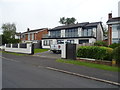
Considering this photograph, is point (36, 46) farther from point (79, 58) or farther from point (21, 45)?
point (79, 58)

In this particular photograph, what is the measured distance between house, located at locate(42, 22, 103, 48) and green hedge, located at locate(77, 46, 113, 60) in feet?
42.6

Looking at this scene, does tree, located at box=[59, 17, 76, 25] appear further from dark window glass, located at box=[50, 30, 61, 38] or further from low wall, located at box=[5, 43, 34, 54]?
low wall, located at box=[5, 43, 34, 54]

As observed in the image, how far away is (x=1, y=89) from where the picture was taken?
16.9 feet

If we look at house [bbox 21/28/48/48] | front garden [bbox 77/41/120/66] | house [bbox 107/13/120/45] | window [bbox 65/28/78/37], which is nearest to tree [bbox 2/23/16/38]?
house [bbox 21/28/48/48]

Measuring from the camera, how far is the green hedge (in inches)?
459

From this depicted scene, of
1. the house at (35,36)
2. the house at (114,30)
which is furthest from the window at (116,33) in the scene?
the house at (35,36)

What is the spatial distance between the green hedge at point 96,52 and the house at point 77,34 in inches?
511

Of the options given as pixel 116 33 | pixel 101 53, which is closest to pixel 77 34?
pixel 116 33

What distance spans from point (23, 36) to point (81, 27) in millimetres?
26615

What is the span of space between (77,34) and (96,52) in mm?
16705

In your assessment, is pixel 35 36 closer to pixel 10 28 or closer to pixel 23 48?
pixel 23 48

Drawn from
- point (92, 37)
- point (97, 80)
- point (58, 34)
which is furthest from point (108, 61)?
point (58, 34)

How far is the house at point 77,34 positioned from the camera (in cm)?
2672

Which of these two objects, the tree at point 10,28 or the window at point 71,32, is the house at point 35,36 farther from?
the tree at point 10,28
